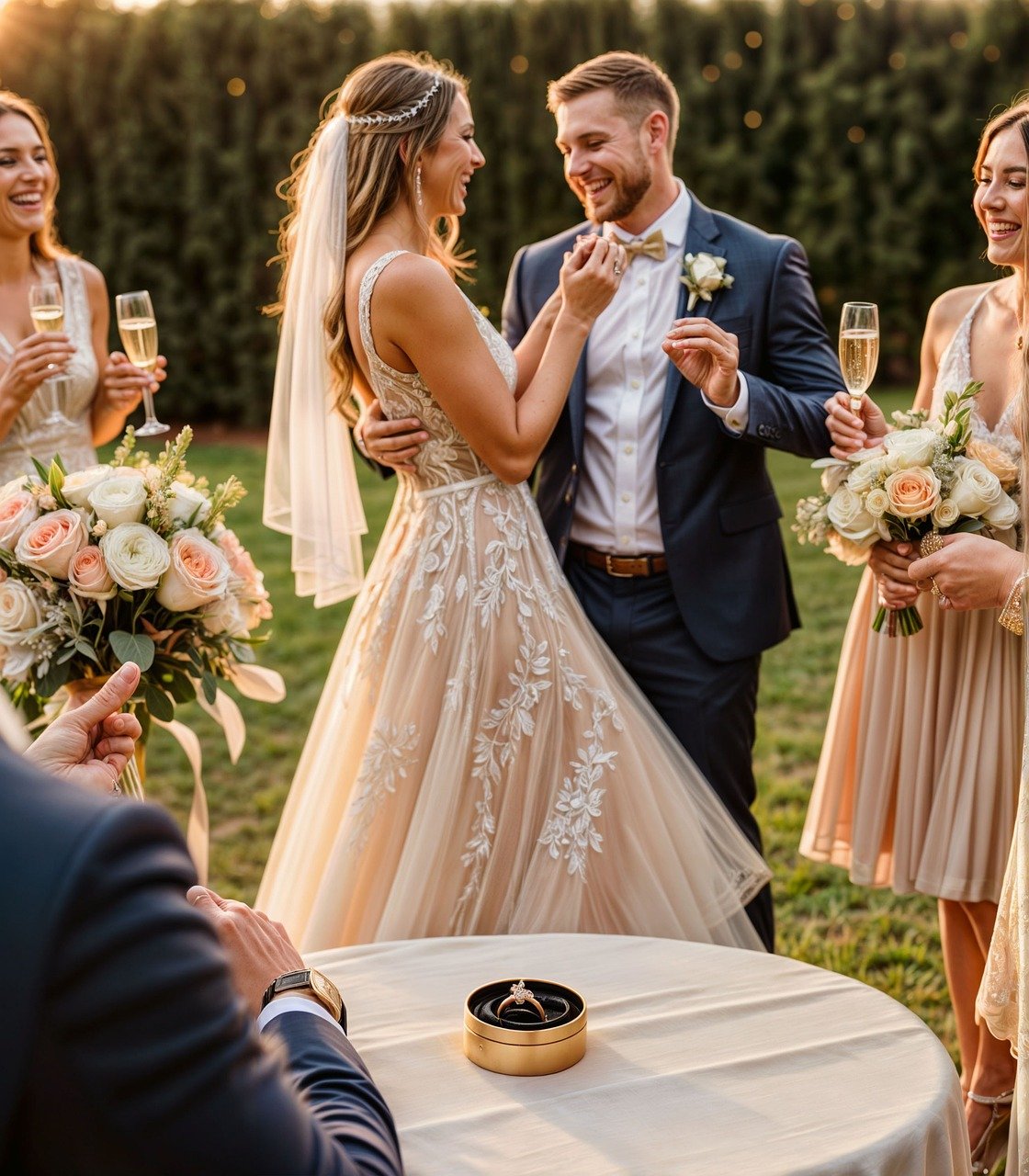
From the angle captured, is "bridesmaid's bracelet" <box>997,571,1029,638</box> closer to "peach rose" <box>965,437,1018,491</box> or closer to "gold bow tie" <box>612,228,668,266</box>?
"peach rose" <box>965,437,1018,491</box>

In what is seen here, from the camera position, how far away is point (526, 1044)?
1852 mm

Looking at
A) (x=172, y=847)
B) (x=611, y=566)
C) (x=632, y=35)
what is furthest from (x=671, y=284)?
(x=632, y=35)

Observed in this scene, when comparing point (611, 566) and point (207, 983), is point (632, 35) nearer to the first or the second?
point (611, 566)

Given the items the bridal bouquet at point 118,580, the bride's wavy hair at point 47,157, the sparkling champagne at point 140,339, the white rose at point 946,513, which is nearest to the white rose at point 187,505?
the bridal bouquet at point 118,580

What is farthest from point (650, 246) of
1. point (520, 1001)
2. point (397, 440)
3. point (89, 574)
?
point (520, 1001)

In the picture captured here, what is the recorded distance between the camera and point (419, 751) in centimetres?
308

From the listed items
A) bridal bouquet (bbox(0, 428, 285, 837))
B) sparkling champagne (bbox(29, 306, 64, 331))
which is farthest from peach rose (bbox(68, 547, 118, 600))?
sparkling champagne (bbox(29, 306, 64, 331))

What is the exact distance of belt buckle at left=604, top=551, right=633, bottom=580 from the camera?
3.56 meters

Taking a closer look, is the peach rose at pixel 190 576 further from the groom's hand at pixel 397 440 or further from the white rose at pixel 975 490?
the white rose at pixel 975 490

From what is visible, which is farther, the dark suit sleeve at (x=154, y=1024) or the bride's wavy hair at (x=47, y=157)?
the bride's wavy hair at (x=47, y=157)

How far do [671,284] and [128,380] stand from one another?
5.60 feet

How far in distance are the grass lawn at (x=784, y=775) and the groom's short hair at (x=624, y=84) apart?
2.57 m

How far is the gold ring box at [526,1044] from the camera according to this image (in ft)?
6.07

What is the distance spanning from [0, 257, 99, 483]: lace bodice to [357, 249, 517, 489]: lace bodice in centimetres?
130
